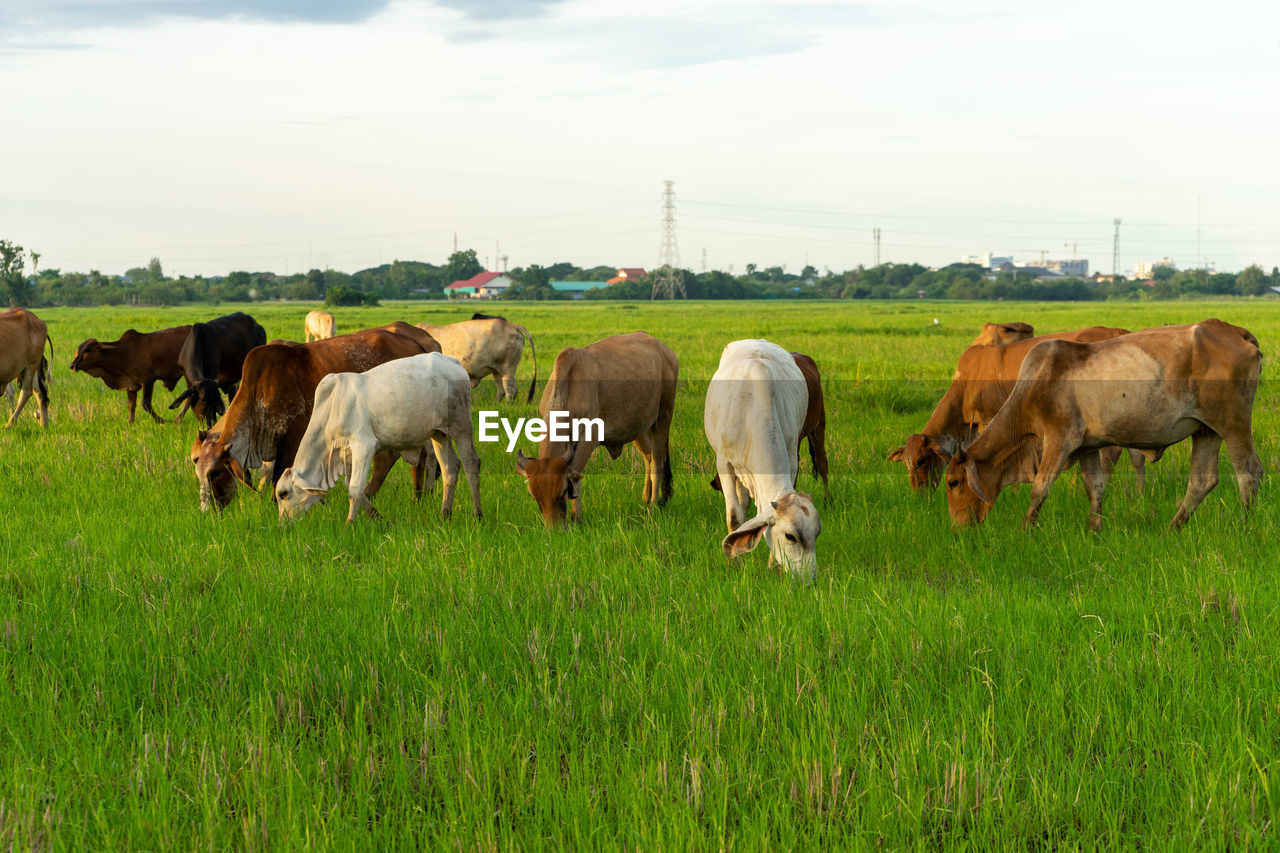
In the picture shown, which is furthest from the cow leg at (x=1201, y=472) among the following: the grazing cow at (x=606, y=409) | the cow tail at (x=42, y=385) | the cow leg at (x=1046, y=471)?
the cow tail at (x=42, y=385)

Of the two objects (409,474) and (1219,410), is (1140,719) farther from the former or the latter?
(409,474)

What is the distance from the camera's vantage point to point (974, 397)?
33.9 ft

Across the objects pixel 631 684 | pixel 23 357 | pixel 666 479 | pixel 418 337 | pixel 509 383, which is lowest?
pixel 631 684

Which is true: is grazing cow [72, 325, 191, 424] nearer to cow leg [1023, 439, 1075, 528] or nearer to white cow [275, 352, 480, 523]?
white cow [275, 352, 480, 523]

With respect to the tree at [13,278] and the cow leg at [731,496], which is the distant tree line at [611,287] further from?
the cow leg at [731,496]

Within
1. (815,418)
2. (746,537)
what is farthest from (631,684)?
(815,418)

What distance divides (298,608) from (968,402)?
24.6 ft

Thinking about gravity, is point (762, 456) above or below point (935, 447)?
above

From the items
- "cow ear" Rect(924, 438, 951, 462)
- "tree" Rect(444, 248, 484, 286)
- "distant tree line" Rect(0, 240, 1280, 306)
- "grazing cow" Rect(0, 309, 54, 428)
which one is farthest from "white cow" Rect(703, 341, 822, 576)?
"tree" Rect(444, 248, 484, 286)

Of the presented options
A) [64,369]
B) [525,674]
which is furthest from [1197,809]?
[64,369]

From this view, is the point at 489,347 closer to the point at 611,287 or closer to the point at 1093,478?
the point at 1093,478

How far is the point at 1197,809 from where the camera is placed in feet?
11.2

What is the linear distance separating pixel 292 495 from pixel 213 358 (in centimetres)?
776

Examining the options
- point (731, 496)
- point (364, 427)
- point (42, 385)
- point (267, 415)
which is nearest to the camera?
point (731, 496)
